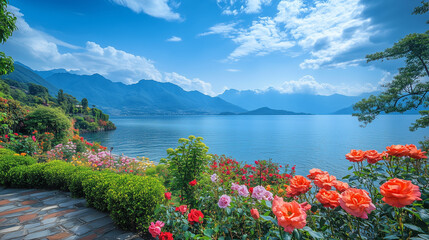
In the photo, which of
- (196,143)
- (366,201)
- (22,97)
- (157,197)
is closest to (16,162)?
(157,197)

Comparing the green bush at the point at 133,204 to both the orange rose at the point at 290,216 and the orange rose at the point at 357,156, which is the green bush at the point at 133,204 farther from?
the orange rose at the point at 357,156

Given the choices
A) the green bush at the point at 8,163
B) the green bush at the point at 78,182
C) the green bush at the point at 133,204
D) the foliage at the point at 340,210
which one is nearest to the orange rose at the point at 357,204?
the foliage at the point at 340,210

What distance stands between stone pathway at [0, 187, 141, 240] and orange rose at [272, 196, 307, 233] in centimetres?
271

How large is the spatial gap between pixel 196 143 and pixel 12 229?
353cm

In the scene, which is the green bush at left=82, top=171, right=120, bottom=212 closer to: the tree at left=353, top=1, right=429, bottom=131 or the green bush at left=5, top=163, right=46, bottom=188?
the green bush at left=5, top=163, right=46, bottom=188

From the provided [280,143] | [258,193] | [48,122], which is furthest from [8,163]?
[280,143]

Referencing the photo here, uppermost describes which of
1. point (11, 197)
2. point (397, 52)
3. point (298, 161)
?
point (397, 52)

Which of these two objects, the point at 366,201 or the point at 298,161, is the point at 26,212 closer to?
the point at 366,201

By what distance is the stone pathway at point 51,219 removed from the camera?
3062mm

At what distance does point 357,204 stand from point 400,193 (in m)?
0.30

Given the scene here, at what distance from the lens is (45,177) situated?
5125 mm

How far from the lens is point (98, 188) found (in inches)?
152

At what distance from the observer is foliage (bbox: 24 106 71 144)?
11203mm

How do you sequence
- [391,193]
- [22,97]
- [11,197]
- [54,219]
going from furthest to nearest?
[22,97] < [11,197] < [54,219] < [391,193]
